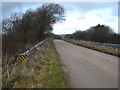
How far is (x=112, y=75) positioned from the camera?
667cm

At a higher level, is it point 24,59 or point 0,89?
point 24,59

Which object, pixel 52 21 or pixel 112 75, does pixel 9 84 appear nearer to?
pixel 112 75

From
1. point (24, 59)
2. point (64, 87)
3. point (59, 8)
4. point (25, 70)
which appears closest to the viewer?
point (64, 87)

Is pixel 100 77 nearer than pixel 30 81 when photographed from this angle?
No

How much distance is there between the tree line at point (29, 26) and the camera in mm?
10219

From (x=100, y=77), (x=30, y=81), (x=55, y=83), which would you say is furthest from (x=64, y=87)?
(x=100, y=77)

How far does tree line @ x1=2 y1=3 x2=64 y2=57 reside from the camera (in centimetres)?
1022

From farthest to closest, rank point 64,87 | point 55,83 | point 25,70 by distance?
point 25,70 → point 55,83 → point 64,87

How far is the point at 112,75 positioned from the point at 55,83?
297cm

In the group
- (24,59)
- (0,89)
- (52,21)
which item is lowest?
(0,89)

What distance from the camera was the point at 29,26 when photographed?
21266 mm

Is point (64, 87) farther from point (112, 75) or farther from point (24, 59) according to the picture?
point (24, 59)

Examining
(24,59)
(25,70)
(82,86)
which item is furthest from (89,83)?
(24,59)

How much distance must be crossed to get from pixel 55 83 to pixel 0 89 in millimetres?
2135
